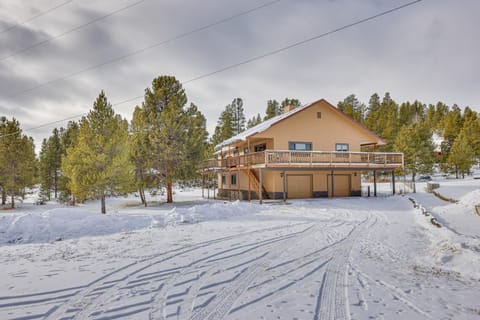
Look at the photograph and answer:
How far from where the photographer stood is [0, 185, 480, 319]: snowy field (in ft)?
12.5

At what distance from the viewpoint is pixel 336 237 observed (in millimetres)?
8383

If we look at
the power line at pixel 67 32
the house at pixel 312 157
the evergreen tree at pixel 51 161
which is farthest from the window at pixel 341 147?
the evergreen tree at pixel 51 161

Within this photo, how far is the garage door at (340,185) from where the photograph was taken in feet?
76.5

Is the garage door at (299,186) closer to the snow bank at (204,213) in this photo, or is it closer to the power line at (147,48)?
the snow bank at (204,213)

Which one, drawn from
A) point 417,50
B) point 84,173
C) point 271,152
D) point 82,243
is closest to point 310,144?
point 271,152

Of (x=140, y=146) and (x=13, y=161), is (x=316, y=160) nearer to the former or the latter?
(x=140, y=146)

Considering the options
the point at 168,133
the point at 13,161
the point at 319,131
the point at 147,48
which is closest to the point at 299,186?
the point at 319,131

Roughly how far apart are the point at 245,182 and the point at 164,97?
10526mm

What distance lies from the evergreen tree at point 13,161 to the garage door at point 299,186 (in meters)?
25.3

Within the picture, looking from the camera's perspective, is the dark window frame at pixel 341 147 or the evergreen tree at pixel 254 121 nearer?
the dark window frame at pixel 341 147

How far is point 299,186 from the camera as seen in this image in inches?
886

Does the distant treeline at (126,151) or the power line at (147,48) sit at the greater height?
the power line at (147,48)

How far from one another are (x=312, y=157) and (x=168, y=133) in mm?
11181

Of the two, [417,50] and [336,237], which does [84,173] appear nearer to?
[336,237]
